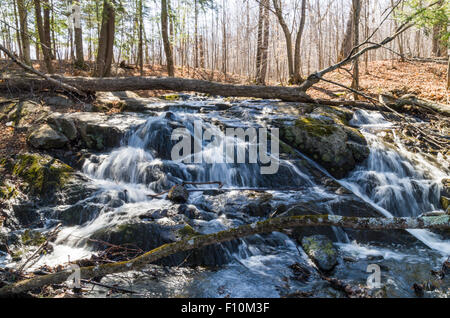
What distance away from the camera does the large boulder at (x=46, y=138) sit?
22.1ft

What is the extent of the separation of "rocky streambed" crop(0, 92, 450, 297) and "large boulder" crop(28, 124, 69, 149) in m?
0.03

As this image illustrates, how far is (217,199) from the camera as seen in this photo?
5918 millimetres

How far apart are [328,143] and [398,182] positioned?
1.86 metres

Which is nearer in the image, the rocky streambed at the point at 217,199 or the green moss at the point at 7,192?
the rocky streambed at the point at 217,199

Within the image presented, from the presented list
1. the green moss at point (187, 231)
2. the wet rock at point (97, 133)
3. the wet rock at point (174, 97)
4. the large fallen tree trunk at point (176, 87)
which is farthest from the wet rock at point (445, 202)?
the wet rock at point (174, 97)

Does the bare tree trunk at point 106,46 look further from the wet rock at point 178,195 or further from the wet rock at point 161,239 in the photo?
the wet rock at point 161,239

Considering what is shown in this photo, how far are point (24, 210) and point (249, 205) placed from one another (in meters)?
4.10

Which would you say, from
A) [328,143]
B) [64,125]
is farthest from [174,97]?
[328,143]

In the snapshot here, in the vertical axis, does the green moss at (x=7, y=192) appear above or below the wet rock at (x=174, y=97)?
below

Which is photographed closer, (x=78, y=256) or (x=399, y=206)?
(x=78, y=256)

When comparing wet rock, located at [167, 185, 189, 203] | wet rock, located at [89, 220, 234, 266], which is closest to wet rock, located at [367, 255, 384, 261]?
wet rock, located at [89, 220, 234, 266]
